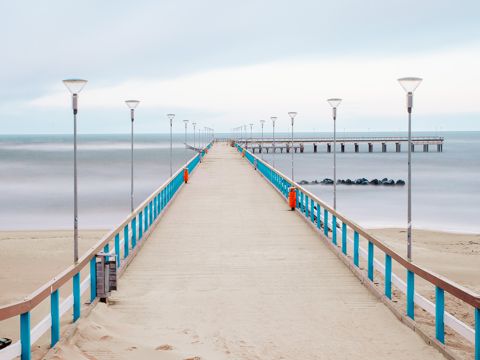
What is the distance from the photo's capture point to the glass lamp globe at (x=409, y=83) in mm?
9430

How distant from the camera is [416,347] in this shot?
6.67m

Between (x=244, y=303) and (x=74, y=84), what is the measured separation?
4246mm

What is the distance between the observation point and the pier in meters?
6.52

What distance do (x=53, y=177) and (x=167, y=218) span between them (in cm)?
4942

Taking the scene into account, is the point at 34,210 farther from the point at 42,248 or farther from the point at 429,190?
the point at 429,190

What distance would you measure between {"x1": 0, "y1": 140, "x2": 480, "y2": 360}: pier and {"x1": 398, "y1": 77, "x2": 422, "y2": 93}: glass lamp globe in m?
2.25

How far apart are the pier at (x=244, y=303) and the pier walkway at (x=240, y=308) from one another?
15 millimetres

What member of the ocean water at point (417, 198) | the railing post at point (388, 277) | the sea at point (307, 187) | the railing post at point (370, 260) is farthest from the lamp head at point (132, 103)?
the ocean water at point (417, 198)

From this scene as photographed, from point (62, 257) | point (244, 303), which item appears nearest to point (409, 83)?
→ point (244, 303)

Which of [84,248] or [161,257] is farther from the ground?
[161,257]

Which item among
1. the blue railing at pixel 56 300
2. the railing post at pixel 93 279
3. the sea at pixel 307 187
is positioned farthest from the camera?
the sea at pixel 307 187

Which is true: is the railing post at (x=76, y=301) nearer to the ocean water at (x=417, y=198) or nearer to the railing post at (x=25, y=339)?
the railing post at (x=25, y=339)

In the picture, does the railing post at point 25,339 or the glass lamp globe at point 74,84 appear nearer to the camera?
the railing post at point 25,339

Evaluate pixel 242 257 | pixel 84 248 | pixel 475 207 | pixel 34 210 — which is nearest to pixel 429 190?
pixel 475 207
